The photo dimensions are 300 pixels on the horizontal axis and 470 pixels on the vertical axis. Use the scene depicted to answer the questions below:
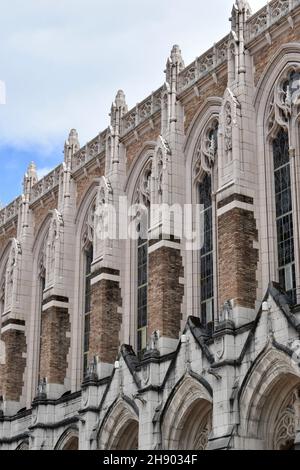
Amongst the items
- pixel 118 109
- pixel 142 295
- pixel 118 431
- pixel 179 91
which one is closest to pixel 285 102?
pixel 179 91

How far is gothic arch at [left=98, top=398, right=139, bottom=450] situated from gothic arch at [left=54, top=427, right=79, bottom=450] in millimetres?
2759

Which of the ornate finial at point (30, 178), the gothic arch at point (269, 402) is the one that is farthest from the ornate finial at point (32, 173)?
the gothic arch at point (269, 402)

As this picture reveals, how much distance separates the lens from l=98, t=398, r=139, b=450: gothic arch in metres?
32.9

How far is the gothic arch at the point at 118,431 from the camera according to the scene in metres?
32.9

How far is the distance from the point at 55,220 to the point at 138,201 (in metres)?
5.19

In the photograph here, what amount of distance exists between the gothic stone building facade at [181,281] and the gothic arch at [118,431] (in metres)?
0.05

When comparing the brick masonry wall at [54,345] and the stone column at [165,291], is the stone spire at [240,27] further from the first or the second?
the brick masonry wall at [54,345]

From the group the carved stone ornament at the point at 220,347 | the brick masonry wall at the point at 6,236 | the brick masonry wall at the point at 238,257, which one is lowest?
the carved stone ornament at the point at 220,347

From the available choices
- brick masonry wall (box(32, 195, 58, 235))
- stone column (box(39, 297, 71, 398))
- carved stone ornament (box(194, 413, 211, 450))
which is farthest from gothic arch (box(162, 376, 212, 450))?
brick masonry wall (box(32, 195, 58, 235))

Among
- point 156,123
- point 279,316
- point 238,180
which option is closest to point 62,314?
point 156,123

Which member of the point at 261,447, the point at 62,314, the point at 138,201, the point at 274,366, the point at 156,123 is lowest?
the point at 261,447

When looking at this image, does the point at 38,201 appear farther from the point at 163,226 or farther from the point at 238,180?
the point at 238,180

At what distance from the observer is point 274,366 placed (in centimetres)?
2617

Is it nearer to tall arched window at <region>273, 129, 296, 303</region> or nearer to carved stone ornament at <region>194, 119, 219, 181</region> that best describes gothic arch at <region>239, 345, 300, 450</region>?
tall arched window at <region>273, 129, 296, 303</region>
